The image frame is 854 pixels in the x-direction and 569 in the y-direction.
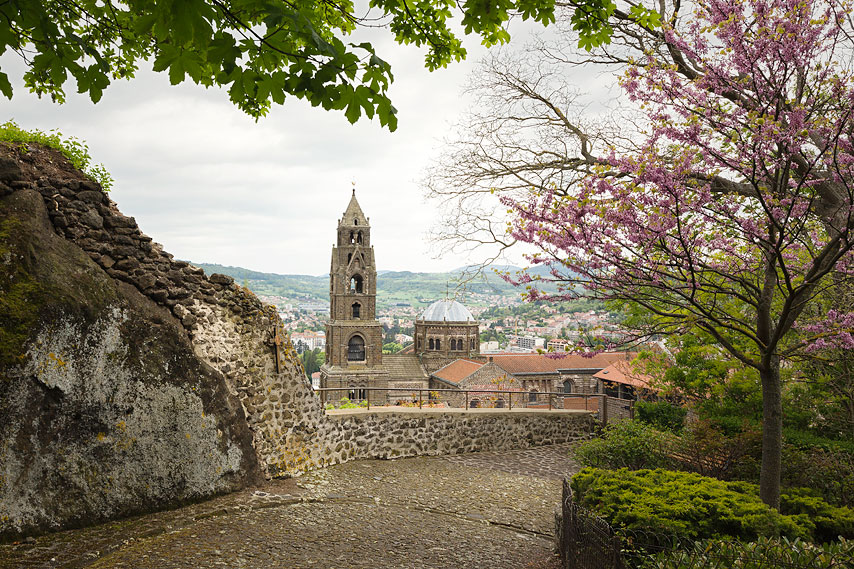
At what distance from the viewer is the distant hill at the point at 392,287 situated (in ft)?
30.8

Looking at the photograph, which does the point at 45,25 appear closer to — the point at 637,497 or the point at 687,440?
the point at 637,497

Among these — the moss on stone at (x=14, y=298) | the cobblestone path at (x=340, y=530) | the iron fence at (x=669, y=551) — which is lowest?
the cobblestone path at (x=340, y=530)

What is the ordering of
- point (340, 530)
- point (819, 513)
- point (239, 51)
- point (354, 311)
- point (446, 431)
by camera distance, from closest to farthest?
point (239, 51) → point (819, 513) → point (340, 530) → point (446, 431) → point (354, 311)

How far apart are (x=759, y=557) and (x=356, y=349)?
51.1 metres

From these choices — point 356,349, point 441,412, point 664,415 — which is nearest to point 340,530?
point 441,412

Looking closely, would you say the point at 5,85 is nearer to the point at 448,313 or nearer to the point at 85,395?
the point at 85,395

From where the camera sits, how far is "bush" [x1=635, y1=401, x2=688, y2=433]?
1305cm

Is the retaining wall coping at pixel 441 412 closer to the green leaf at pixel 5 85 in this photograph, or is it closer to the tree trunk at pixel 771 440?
the tree trunk at pixel 771 440

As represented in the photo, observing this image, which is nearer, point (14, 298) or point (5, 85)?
point (5, 85)

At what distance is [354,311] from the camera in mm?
53469

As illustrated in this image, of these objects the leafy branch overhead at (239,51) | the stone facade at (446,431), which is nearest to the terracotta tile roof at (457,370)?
the stone facade at (446,431)

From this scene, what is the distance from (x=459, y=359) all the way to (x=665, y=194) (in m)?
51.4

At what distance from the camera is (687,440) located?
10070mm

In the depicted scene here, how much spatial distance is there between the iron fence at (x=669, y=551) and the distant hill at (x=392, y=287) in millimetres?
3774
